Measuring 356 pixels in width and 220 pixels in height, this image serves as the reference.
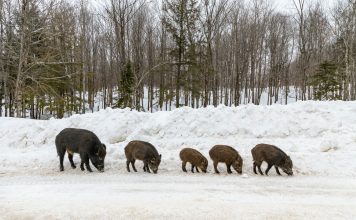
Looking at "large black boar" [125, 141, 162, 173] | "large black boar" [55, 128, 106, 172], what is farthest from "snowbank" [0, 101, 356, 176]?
"large black boar" [55, 128, 106, 172]

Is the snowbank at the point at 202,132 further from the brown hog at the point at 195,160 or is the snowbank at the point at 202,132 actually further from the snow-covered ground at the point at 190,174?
the brown hog at the point at 195,160

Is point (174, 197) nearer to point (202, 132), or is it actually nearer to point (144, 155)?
point (144, 155)

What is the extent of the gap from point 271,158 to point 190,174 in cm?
228

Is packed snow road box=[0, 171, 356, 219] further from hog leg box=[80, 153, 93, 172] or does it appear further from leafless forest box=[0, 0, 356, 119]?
leafless forest box=[0, 0, 356, 119]

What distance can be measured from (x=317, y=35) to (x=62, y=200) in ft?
163

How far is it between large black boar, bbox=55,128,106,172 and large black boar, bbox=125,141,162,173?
74cm

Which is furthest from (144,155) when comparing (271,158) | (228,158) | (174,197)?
(271,158)

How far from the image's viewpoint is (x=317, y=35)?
4950cm

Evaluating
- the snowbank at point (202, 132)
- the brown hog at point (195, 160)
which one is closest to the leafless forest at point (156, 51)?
the snowbank at point (202, 132)

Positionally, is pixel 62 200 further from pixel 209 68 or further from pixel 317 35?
pixel 317 35

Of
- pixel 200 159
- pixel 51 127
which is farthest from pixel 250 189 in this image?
pixel 51 127

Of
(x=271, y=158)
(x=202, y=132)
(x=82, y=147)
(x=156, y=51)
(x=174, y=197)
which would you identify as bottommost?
(x=174, y=197)

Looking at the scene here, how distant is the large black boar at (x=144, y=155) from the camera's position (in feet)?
31.6

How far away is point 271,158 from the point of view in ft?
31.2
